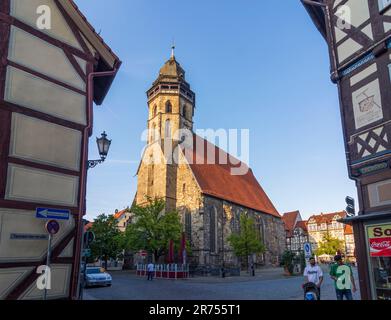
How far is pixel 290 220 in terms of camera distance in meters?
78.2

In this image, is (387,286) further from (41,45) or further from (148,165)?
(148,165)

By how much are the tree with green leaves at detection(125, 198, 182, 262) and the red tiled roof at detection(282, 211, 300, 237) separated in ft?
169

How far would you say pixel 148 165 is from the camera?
1567 inches

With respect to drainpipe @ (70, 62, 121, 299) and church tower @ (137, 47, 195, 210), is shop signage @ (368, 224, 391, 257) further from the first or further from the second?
church tower @ (137, 47, 195, 210)

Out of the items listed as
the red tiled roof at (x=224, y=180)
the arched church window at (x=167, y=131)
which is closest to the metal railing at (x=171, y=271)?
the red tiled roof at (x=224, y=180)

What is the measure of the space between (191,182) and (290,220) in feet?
165

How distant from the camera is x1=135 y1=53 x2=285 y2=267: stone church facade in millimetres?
34406

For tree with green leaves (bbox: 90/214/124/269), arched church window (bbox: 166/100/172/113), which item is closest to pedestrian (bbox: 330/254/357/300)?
tree with green leaves (bbox: 90/214/124/269)

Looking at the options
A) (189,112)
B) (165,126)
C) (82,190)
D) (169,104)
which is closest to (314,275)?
(82,190)

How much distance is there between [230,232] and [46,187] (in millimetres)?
30666

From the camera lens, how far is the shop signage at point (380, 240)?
827cm

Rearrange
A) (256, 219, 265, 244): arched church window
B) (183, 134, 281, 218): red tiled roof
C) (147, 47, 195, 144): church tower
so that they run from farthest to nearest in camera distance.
A: (256, 219, 265, 244): arched church window
(147, 47, 195, 144): church tower
(183, 134, 281, 218): red tiled roof

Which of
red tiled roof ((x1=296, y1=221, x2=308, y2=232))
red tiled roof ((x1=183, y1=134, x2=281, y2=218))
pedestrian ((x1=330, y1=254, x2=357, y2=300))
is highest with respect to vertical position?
red tiled roof ((x1=183, y1=134, x2=281, y2=218))
